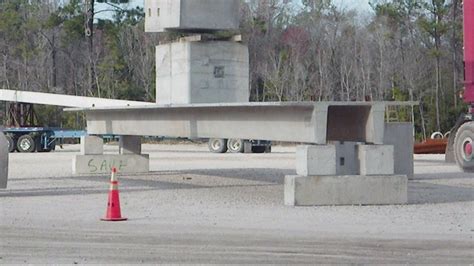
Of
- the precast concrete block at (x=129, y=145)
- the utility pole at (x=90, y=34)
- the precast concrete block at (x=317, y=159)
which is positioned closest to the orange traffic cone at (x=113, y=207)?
the precast concrete block at (x=317, y=159)

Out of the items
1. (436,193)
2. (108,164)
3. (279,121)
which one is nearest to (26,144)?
(108,164)

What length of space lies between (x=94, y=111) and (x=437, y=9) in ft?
110

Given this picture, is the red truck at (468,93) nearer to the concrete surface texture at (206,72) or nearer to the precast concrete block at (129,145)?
the concrete surface texture at (206,72)

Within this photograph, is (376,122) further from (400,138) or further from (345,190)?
(400,138)

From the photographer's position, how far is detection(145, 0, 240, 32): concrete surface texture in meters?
22.1

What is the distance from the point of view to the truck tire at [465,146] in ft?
79.6

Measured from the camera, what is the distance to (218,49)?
22.0 meters

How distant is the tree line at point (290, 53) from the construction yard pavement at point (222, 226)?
34.8 metres

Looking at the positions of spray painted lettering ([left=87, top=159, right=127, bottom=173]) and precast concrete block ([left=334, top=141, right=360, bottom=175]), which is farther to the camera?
spray painted lettering ([left=87, top=159, right=127, bottom=173])

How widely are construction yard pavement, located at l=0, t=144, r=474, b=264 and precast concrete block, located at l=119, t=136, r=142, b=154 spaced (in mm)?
3965

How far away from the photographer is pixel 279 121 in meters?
17.0

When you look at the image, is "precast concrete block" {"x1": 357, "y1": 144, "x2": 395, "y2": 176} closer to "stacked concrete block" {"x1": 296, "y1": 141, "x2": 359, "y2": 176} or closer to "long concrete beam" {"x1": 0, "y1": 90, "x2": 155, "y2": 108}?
"stacked concrete block" {"x1": 296, "y1": 141, "x2": 359, "y2": 176}

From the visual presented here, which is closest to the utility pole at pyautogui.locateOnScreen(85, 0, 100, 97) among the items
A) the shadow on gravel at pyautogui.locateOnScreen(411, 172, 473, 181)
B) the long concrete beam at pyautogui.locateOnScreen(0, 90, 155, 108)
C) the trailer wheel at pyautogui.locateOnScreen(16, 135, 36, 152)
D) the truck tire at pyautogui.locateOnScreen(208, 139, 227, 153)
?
the long concrete beam at pyautogui.locateOnScreen(0, 90, 155, 108)

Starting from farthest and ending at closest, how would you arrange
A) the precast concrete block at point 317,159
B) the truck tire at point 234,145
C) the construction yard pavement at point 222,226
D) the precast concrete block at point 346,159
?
the truck tire at point 234,145 < the precast concrete block at point 346,159 < the precast concrete block at point 317,159 < the construction yard pavement at point 222,226
